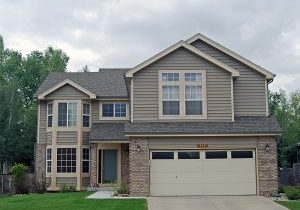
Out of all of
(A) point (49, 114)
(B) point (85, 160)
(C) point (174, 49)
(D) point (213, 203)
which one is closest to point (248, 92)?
(C) point (174, 49)

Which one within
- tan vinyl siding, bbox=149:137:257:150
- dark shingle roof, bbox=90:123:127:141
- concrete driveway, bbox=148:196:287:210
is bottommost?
concrete driveway, bbox=148:196:287:210

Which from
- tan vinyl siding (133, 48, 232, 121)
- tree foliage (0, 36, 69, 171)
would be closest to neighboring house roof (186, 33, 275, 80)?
tan vinyl siding (133, 48, 232, 121)

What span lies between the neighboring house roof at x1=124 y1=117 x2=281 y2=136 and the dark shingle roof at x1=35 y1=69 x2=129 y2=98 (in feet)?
23.7

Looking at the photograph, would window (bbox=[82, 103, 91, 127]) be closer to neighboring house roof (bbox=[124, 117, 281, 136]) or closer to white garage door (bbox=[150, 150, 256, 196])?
neighboring house roof (bbox=[124, 117, 281, 136])

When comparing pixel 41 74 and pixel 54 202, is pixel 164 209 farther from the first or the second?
pixel 41 74

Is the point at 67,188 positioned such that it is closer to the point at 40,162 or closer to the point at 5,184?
the point at 40,162

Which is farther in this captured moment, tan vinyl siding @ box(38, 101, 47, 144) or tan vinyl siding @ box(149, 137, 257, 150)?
tan vinyl siding @ box(38, 101, 47, 144)

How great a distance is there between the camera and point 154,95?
75.8ft

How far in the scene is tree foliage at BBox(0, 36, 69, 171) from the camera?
4062 centimetres

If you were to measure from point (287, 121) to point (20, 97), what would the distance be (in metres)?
29.8

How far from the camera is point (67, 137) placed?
28734 mm

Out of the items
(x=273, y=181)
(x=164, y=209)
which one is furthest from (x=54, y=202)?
(x=273, y=181)

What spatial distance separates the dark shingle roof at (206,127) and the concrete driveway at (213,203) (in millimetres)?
3030

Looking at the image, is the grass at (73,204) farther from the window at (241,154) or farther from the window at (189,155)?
the window at (241,154)
